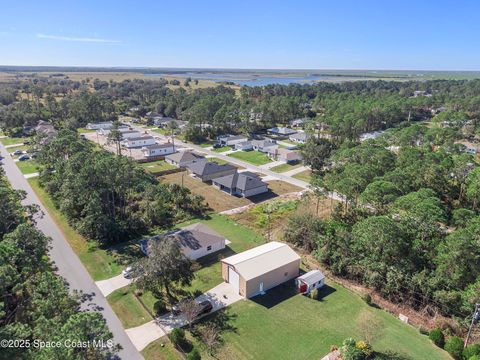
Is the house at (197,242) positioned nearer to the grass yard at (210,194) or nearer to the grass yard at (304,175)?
the grass yard at (210,194)

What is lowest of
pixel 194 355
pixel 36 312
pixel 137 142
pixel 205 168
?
pixel 194 355

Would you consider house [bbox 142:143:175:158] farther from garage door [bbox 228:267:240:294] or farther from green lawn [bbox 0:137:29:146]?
garage door [bbox 228:267:240:294]

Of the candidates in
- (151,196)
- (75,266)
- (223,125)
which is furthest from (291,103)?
(75,266)

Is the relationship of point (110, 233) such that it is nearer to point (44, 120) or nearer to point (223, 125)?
point (223, 125)

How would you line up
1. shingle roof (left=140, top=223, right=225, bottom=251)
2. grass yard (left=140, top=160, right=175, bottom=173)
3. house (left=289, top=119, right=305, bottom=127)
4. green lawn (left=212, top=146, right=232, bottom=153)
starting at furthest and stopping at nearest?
house (left=289, top=119, right=305, bottom=127) < green lawn (left=212, top=146, right=232, bottom=153) < grass yard (left=140, top=160, right=175, bottom=173) < shingle roof (left=140, top=223, right=225, bottom=251)

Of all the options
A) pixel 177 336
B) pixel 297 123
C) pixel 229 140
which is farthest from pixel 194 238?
pixel 297 123

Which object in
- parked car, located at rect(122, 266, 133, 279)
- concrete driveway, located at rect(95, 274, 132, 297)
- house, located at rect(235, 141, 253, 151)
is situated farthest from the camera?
house, located at rect(235, 141, 253, 151)

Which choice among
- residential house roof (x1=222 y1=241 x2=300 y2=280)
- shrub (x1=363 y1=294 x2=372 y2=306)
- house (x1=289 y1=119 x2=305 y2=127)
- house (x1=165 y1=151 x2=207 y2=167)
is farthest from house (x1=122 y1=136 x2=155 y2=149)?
shrub (x1=363 y1=294 x2=372 y2=306)

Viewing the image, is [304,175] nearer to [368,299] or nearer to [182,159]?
[182,159]
